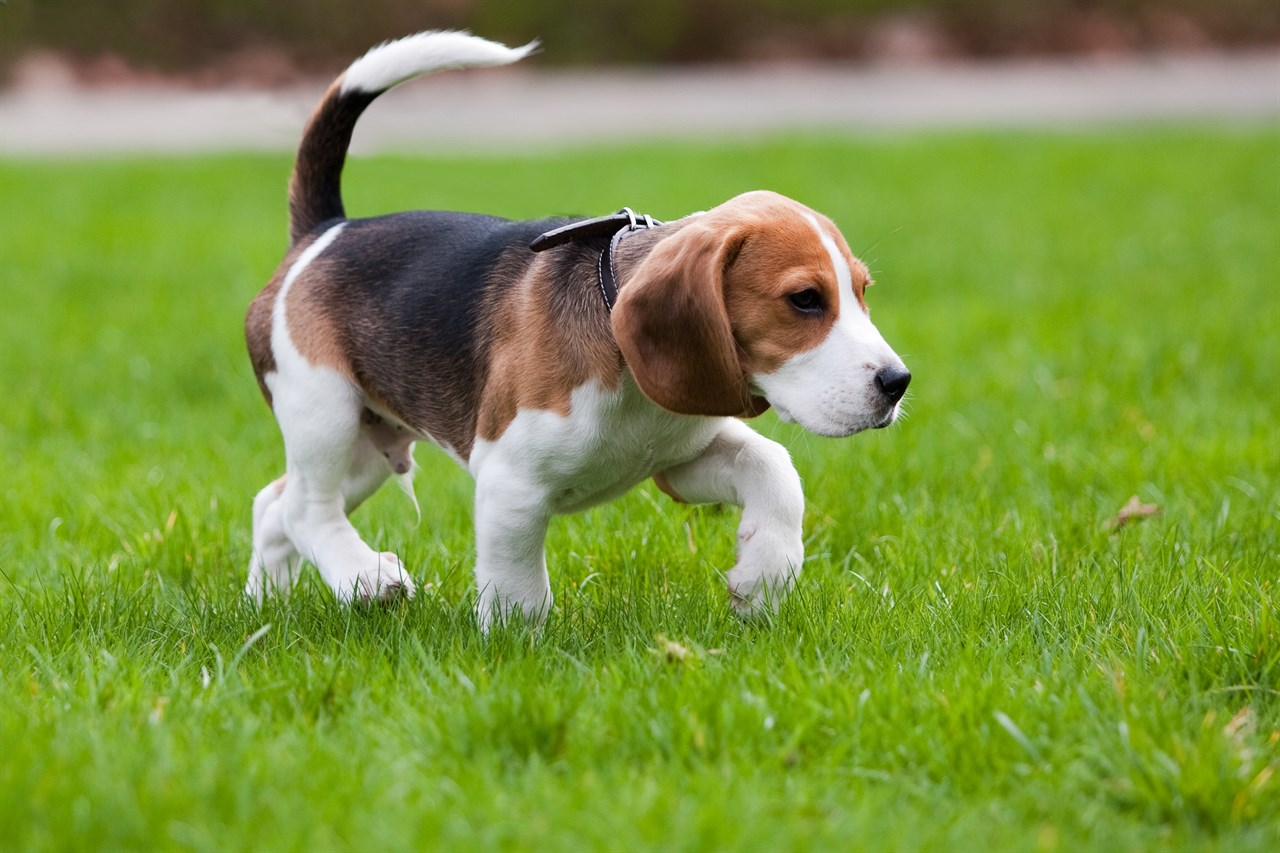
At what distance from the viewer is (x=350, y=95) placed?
4426 mm

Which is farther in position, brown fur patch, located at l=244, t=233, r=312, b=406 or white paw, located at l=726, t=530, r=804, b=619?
brown fur patch, located at l=244, t=233, r=312, b=406

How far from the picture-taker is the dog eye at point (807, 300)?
3.39 m

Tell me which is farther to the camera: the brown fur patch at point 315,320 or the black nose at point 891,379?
the brown fur patch at point 315,320

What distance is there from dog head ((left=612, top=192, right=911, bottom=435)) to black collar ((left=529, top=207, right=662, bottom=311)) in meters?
0.18

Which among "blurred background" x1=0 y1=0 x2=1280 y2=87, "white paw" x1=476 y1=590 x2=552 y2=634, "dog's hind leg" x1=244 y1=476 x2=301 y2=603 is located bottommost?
"blurred background" x1=0 y1=0 x2=1280 y2=87

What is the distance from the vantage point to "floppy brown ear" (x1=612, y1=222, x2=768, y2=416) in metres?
3.33

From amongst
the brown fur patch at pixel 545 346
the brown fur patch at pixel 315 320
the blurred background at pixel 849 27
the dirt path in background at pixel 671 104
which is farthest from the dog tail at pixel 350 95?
the blurred background at pixel 849 27

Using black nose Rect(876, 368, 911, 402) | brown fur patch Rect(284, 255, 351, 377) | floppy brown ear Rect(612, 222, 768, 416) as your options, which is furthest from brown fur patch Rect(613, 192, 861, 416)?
brown fur patch Rect(284, 255, 351, 377)

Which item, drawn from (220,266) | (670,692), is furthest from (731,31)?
(670,692)

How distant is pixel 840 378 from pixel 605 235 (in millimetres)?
819

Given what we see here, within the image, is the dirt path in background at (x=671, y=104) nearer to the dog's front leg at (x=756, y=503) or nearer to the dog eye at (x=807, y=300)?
the dog's front leg at (x=756, y=503)

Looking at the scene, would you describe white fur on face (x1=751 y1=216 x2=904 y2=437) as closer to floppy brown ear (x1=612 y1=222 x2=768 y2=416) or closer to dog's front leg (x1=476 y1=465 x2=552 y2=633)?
floppy brown ear (x1=612 y1=222 x2=768 y2=416)

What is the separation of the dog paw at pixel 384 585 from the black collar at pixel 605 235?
0.93 metres

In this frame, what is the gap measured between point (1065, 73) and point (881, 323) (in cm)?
1700
